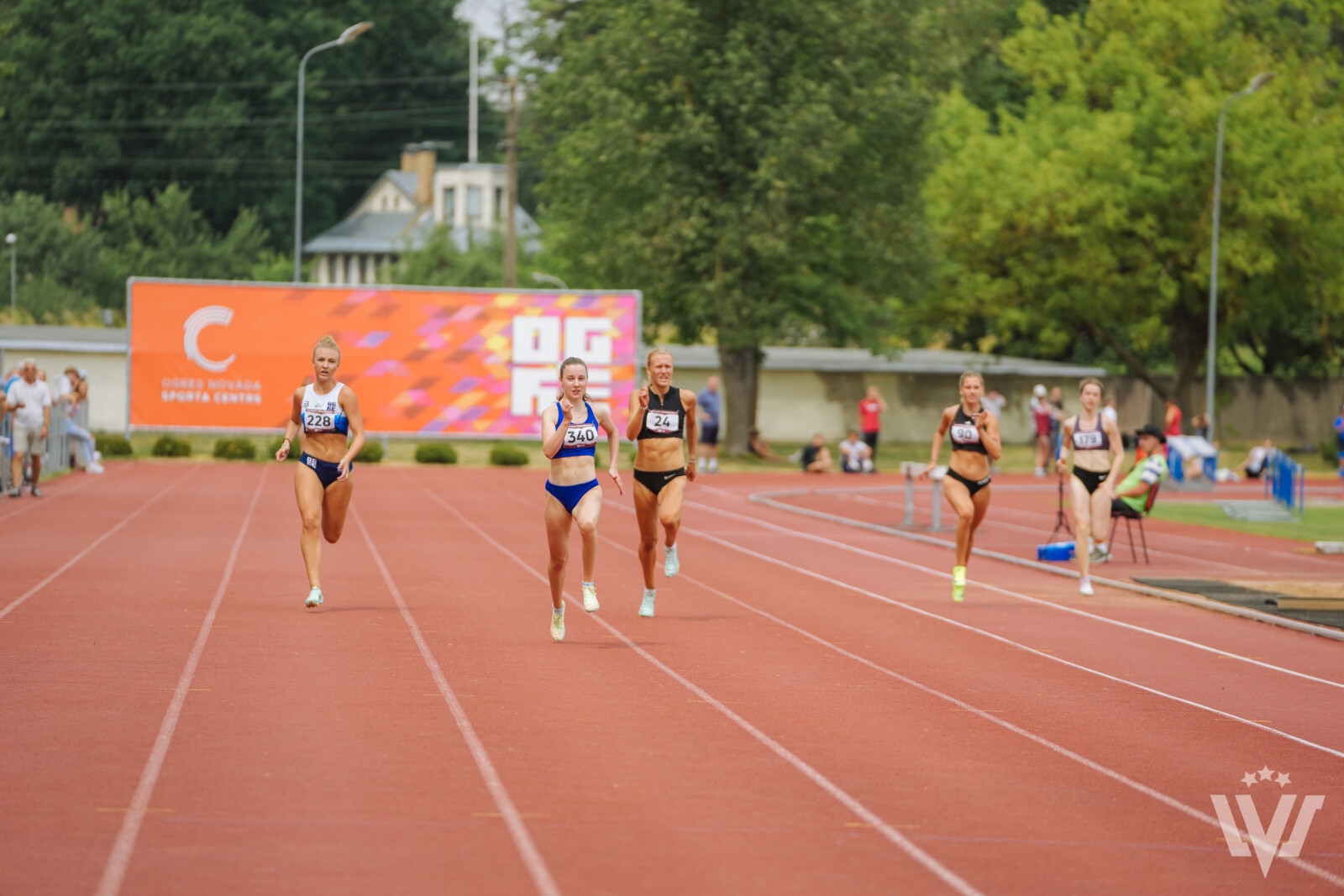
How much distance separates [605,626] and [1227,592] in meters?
6.71

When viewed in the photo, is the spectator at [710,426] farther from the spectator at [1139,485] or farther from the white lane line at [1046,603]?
the spectator at [1139,485]

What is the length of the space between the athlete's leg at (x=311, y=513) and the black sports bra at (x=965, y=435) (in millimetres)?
5321

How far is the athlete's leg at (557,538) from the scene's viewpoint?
38.3 ft

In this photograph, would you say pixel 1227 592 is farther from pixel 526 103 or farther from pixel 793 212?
pixel 526 103

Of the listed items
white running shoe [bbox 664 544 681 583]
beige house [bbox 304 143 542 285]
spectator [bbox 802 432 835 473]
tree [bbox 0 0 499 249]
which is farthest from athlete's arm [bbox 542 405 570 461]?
beige house [bbox 304 143 542 285]

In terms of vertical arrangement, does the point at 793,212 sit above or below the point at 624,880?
above

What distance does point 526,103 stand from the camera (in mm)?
52062

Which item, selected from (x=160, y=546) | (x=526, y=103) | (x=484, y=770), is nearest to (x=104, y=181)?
(x=526, y=103)

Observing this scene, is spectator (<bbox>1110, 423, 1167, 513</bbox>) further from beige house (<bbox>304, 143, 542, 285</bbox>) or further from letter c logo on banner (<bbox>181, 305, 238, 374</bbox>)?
beige house (<bbox>304, 143, 542, 285</bbox>)

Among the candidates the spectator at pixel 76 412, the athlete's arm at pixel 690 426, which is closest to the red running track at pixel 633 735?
the athlete's arm at pixel 690 426

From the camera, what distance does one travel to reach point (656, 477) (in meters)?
13.7

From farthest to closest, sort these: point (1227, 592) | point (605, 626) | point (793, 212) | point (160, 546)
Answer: point (793, 212), point (160, 546), point (1227, 592), point (605, 626)

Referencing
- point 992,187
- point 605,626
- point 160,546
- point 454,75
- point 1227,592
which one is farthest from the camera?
point 454,75

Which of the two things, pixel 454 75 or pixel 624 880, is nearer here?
pixel 624 880
